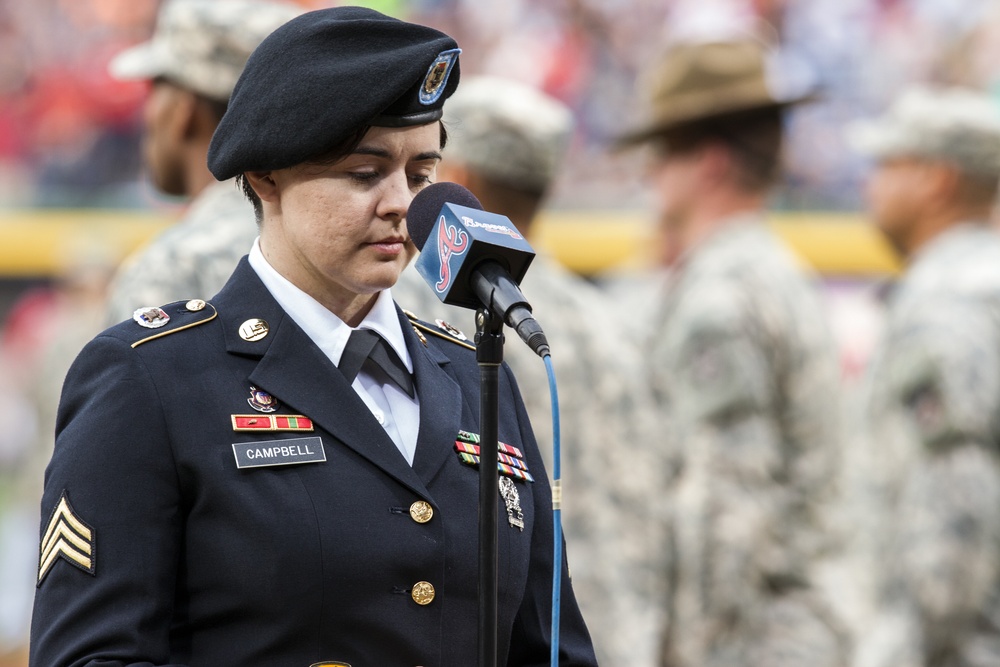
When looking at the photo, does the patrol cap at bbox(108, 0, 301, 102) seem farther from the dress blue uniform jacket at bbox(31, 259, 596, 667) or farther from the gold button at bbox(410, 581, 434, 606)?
the gold button at bbox(410, 581, 434, 606)

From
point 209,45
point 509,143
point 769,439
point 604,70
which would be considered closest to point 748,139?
point 769,439

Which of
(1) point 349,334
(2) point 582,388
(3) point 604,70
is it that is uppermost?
(3) point 604,70

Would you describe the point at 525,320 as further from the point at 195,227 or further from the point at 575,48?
the point at 575,48

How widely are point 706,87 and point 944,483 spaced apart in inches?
66.5

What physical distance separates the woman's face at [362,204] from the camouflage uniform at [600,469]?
1.98 meters

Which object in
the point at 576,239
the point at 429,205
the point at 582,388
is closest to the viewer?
the point at 429,205

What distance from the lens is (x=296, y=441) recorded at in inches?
77.7

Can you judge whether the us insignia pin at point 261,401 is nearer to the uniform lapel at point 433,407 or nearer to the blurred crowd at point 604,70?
the uniform lapel at point 433,407

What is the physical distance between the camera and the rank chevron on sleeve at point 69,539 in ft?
6.00

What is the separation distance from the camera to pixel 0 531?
11078mm

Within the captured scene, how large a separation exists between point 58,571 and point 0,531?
9766mm

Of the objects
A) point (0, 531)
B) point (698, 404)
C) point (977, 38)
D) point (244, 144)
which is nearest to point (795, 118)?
point (977, 38)

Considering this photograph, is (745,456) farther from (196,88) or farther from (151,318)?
(151,318)

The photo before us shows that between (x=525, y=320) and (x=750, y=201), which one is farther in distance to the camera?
(x=750, y=201)
